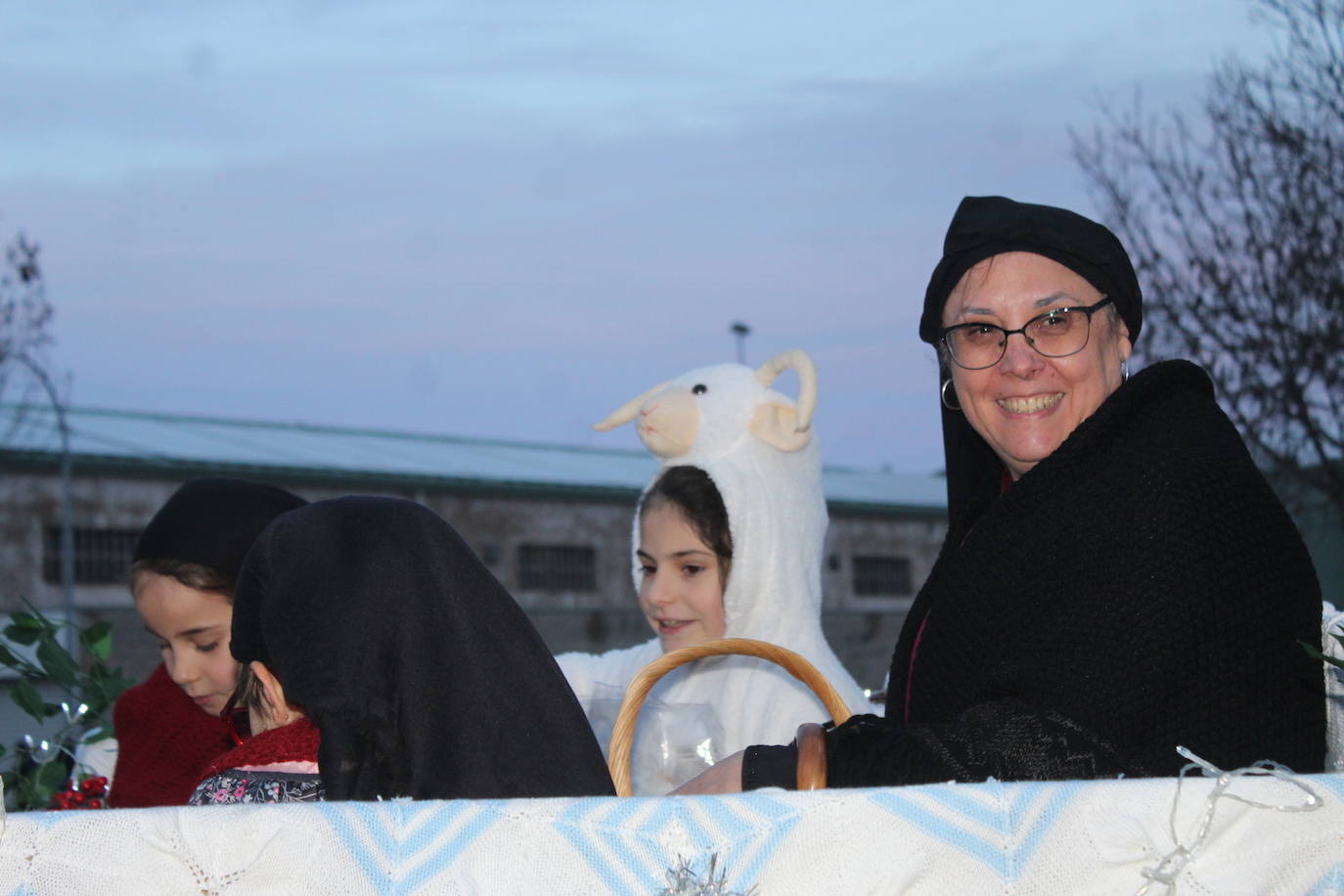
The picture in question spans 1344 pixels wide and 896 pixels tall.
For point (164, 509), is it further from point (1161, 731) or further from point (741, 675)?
point (1161, 731)

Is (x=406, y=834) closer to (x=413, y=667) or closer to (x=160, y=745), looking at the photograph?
(x=413, y=667)

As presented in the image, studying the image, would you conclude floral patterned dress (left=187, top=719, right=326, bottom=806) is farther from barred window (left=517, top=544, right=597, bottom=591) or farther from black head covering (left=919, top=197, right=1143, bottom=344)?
barred window (left=517, top=544, right=597, bottom=591)

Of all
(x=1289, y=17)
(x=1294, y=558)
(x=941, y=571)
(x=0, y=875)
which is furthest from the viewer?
(x=1289, y=17)

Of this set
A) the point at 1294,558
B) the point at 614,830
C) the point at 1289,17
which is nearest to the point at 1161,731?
the point at 1294,558

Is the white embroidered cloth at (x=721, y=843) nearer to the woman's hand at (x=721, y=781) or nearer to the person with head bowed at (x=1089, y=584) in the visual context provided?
the person with head bowed at (x=1089, y=584)

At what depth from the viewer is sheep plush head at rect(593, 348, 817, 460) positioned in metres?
4.30

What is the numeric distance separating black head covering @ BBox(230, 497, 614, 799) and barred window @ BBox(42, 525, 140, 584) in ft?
61.7

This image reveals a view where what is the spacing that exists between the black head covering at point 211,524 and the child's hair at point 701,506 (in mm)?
1135

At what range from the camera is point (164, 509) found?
11.6 feet

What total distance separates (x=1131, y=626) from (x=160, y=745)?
8.61 feet

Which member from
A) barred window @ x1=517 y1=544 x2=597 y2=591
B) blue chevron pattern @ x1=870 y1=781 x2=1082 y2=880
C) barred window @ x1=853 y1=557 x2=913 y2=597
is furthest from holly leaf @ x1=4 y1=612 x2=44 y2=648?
barred window @ x1=853 y1=557 x2=913 y2=597

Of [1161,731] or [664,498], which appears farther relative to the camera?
[664,498]

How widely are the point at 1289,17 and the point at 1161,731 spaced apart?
30.9 feet

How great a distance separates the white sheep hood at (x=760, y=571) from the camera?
389cm
